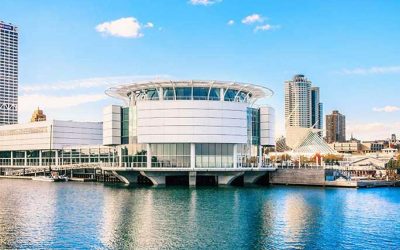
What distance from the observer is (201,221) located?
59.2 metres

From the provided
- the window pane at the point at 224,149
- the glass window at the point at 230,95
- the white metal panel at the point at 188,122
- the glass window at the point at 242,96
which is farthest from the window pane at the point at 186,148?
the glass window at the point at 242,96

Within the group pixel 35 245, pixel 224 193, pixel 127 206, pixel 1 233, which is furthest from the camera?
pixel 224 193

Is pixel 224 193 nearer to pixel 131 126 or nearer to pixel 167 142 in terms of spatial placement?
pixel 167 142

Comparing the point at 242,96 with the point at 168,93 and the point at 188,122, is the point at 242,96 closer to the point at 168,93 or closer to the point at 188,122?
the point at 188,122

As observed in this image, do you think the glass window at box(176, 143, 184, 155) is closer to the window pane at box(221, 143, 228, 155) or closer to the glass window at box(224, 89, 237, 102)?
the window pane at box(221, 143, 228, 155)

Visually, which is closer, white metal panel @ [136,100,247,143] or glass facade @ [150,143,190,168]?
white metal panel @ [136,100,247,143]

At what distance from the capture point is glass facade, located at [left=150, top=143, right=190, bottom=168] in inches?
4358

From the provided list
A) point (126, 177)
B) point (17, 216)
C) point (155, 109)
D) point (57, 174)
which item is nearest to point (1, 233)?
point (17, 216)

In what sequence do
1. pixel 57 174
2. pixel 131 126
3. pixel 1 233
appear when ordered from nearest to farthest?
pixel 1 233
pixel 131 126
pixel 57 174

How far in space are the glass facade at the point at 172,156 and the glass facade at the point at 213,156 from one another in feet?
8.40

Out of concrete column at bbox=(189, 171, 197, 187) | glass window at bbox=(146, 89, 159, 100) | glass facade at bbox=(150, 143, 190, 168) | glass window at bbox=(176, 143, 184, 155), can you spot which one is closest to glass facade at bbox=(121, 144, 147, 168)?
glass facade at bbox=(150, 143, 190, 168)

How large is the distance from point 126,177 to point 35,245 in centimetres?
7556

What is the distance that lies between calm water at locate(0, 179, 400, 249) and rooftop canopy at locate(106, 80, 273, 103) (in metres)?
28.4

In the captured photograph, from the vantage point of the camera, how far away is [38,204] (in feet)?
253
